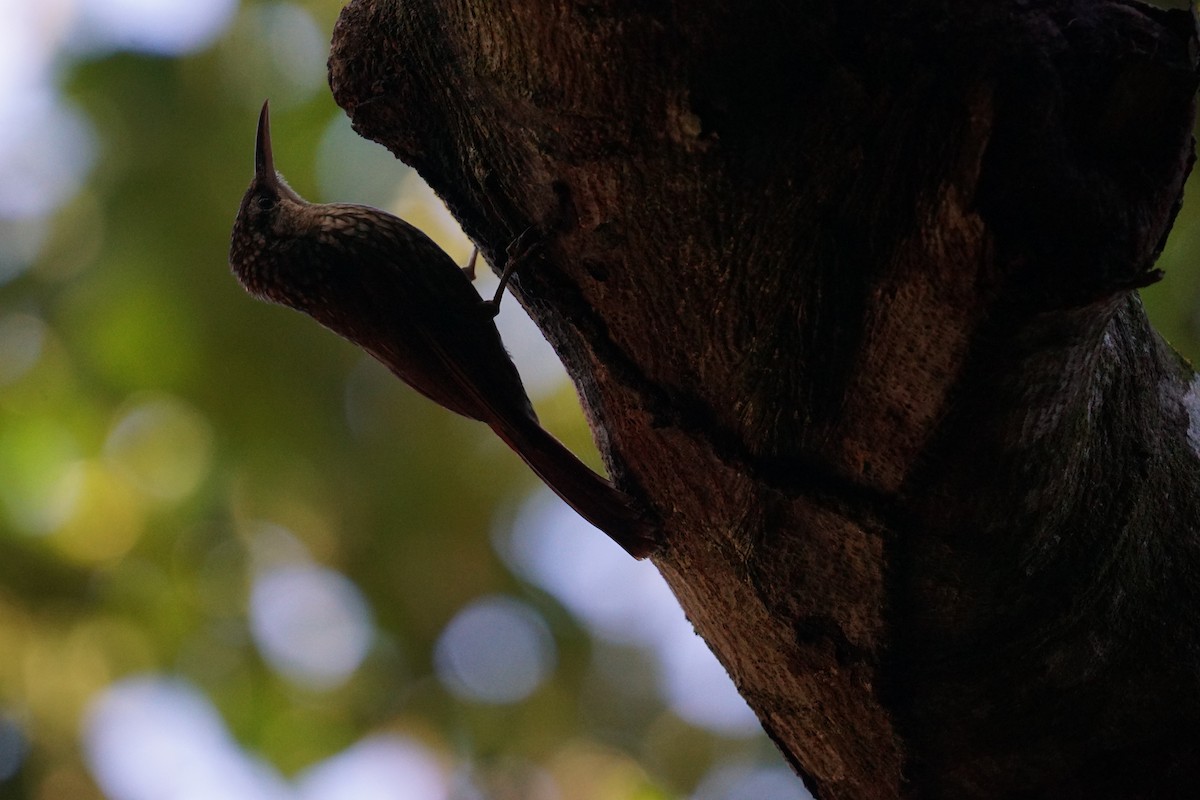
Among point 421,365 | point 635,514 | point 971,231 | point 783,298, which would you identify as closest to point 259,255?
point 421,365

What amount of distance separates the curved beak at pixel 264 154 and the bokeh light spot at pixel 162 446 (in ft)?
6.32

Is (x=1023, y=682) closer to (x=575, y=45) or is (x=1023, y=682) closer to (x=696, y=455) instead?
(x=696, y=455)

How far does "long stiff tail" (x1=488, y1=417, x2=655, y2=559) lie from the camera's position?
1.95 m

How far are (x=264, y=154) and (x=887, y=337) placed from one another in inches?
98.5

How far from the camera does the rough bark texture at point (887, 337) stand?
4.42 ft

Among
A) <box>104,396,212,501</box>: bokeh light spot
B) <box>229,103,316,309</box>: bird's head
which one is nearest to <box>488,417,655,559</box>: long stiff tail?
<box>229,103,316,309</box>: bird's head

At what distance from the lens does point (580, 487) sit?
6.93 ft

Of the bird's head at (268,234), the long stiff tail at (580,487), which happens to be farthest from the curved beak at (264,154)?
the long stiff tail at (580,487)

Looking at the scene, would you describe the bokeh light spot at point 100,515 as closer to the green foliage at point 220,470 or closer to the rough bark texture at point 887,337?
the green foliage at point 220,470

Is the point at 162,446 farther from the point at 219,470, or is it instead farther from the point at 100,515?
the point at 100,515

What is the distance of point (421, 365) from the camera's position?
2.79m

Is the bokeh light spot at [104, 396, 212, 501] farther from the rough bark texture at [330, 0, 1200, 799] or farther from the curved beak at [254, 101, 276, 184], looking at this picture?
the rough bark texture at [330, 0, 1200, 799]

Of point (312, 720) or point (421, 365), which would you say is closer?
point (421, 365)

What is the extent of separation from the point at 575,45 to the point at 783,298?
20.4 inches
